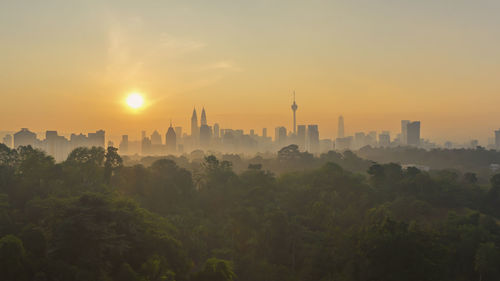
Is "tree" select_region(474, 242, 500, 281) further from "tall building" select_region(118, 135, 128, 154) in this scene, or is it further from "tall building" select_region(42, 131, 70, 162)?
"tall building" select_region(118, 135, 128, 154)

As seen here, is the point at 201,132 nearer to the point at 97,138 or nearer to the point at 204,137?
the point at 204,137

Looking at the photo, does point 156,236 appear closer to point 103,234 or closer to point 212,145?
point 103,234

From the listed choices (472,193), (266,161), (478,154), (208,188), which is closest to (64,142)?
(266,161)

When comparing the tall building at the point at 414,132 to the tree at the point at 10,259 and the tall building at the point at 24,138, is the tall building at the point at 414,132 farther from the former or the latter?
the tree at the point at 10,259

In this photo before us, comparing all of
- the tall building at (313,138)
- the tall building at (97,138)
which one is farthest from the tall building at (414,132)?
the tall building at (97,138)

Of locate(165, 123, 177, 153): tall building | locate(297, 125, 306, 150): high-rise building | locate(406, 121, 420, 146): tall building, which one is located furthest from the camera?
locate(297, 125, 306, 150): high-rise building

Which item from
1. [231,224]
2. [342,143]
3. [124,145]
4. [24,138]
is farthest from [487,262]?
[342,143]

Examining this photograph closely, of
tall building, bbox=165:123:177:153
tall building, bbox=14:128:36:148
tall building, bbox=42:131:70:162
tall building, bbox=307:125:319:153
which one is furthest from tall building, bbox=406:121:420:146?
tall building, bbox=14:128:36:148

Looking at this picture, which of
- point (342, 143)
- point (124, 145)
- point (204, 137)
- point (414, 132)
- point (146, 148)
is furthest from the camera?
point (414, 132)

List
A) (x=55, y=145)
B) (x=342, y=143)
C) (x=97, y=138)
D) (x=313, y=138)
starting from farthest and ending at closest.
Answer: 1. (x=342, y=143)
2. (x=313, y=138)
3. (x=97, y=138)
4. (x=55, y=145)
